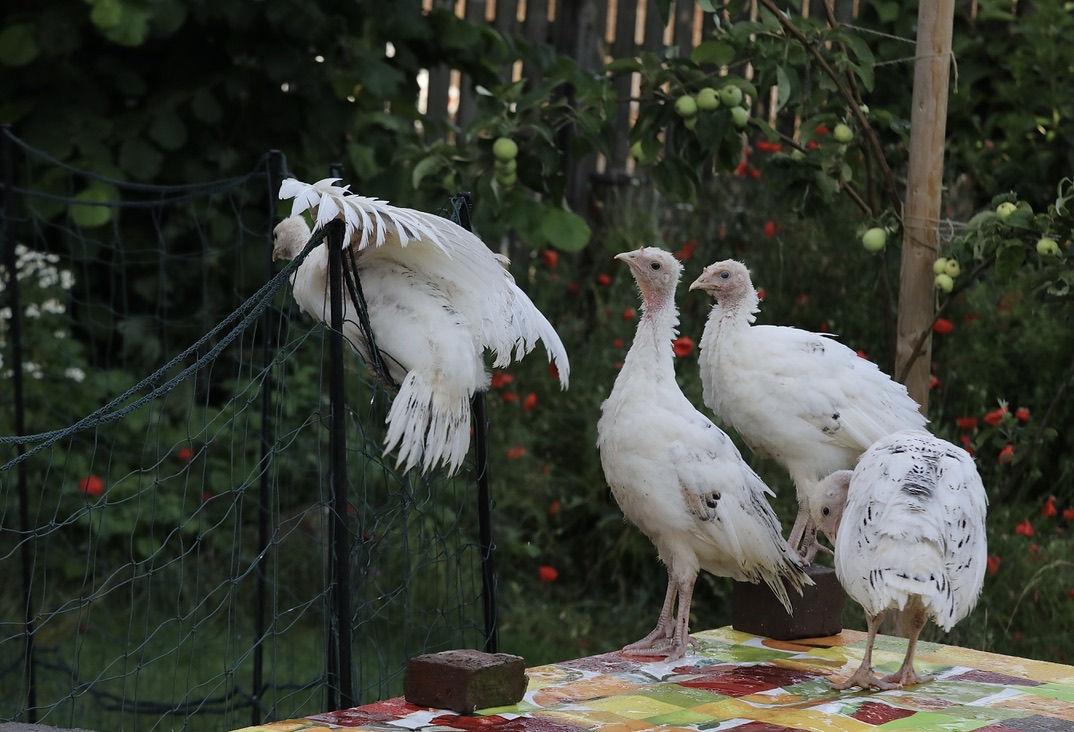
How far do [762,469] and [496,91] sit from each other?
1572mm

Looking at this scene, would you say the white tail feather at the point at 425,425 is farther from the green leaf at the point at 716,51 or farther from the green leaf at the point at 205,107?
the green leaf at the point at 205,107

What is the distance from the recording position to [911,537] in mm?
2740

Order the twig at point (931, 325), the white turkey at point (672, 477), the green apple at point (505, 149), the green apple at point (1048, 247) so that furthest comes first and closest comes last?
the green apple at point (505, 149), the twig at point (931, 325), the green apple at point (1048, 247), the white turkey at point (672, 477)

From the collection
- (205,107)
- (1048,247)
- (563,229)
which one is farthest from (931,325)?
(205,107)

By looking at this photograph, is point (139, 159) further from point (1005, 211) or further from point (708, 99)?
point (1005, 211)

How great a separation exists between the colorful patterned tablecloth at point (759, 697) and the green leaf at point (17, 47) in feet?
10.2

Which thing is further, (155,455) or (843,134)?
(155,455)

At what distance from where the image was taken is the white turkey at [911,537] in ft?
8.91

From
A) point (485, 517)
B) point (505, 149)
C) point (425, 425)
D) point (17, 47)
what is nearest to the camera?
point (425, 425)

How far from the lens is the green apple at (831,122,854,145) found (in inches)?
154

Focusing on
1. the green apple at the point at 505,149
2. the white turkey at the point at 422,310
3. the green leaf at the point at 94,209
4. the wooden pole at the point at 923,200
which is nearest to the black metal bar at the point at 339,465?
the white turkey at the point at 422,310

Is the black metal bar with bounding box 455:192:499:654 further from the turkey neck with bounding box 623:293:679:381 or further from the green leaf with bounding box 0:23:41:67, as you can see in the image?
the green leaf with bounding box 0:23:41:67

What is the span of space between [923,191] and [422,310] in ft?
5.43

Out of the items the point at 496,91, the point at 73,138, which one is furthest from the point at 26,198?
the point at 496,91
